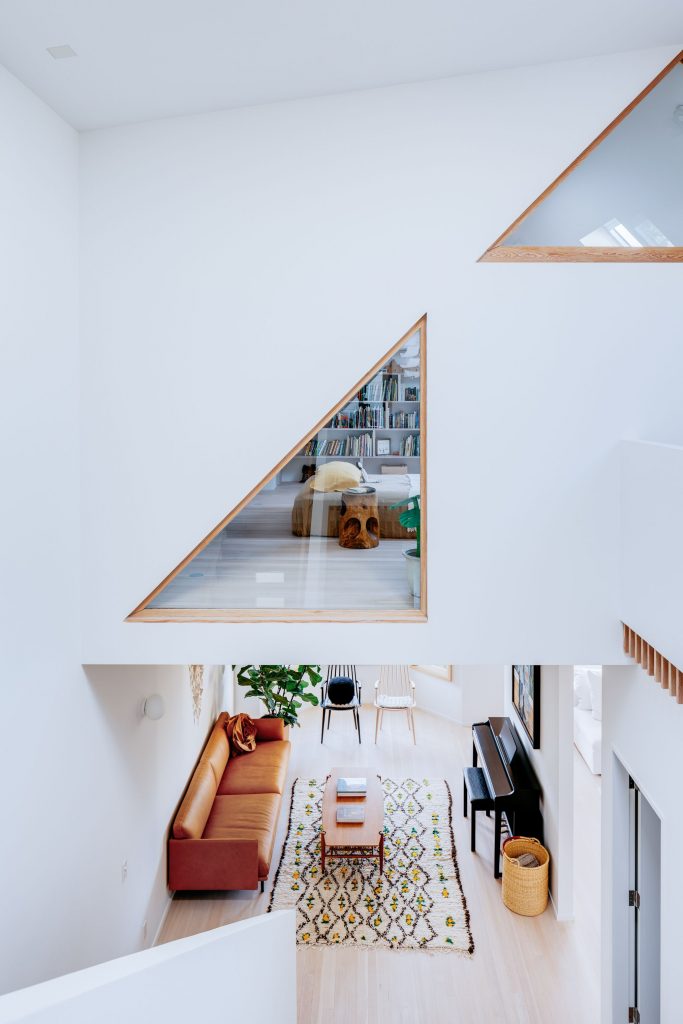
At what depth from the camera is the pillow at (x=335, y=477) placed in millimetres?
3764

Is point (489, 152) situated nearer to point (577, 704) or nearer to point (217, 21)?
point (217, 21)

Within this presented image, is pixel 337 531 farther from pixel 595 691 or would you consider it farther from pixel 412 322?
pixel 595 691

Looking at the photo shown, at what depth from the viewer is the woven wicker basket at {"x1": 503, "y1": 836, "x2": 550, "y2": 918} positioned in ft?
18.5

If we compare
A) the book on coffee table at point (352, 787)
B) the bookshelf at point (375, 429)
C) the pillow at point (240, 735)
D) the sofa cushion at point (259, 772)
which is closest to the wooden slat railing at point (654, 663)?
the bookshelf at point (375, 429)

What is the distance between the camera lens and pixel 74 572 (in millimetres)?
3688

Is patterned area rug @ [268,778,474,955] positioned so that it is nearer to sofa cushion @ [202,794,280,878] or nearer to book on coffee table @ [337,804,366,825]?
sofa cushion @ [202,794,280,878]

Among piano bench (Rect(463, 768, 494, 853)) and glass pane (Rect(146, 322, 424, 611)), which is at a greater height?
glass pane (Rect(146, 322, 424, 611))

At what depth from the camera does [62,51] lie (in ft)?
9.49

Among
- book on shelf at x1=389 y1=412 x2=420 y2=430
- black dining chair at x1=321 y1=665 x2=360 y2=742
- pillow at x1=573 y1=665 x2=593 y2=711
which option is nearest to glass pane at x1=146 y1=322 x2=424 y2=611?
book on shelf at x1=389 y1=412 x2=420 y2=430

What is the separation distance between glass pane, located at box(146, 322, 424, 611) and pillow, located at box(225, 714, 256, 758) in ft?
15.4

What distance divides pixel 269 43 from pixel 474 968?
18.5 ft

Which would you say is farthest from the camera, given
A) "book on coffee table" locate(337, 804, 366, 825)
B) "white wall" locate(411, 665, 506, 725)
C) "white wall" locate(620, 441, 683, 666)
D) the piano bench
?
"white wall" locate(411, 665, 506, 725)

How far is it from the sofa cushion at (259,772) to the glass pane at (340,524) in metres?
4.09

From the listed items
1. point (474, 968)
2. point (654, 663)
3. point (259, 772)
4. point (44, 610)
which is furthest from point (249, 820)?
point (654, 663)
